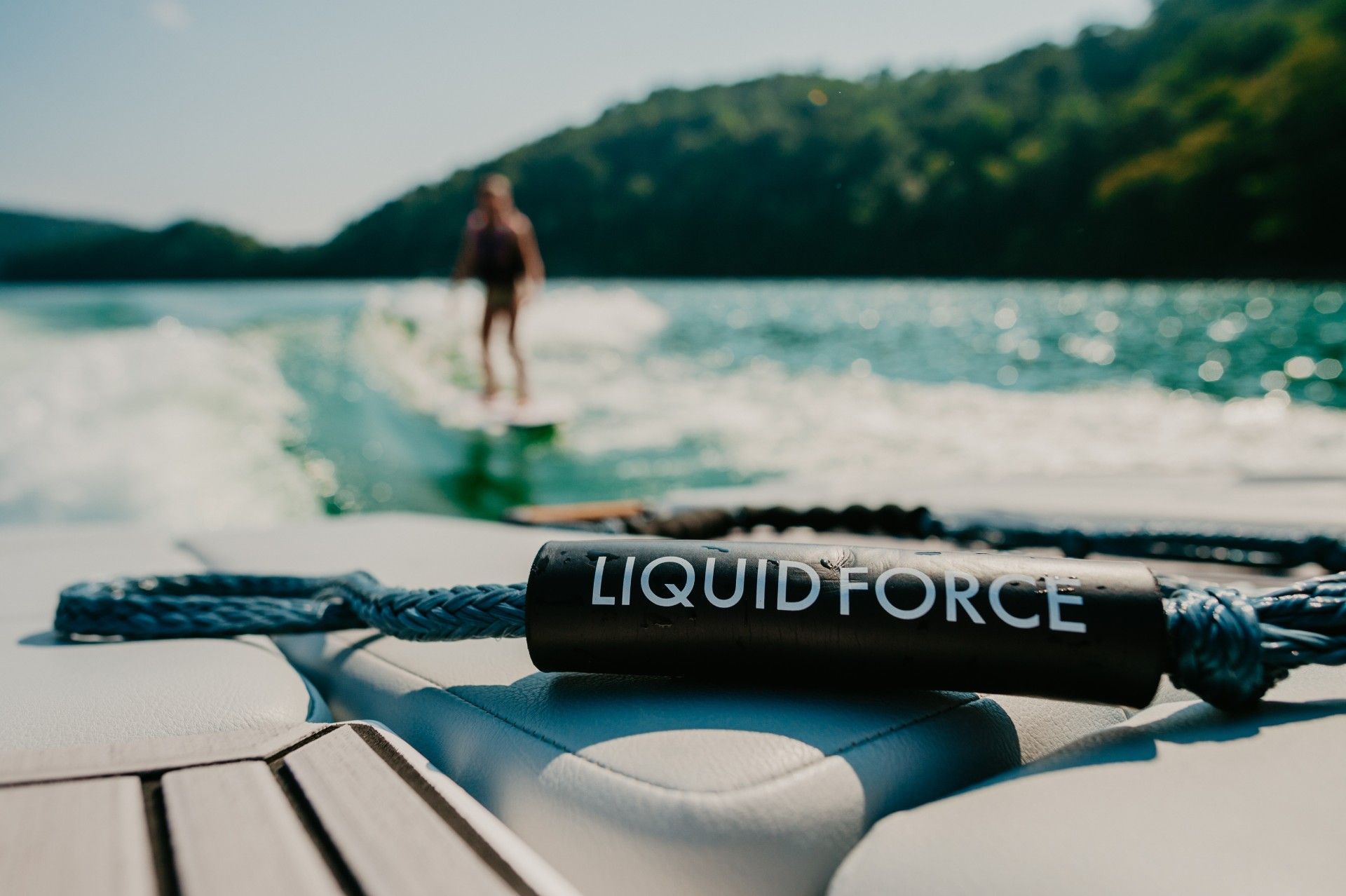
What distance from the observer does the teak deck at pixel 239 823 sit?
0.54 m

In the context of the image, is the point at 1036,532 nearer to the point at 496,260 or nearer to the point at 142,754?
the point at 142,754

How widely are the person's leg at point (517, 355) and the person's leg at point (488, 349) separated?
14 centimetres

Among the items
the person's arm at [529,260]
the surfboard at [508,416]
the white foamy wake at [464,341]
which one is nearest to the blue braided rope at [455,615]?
the surfboard at [508,416]

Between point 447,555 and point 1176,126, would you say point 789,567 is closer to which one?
point 447,555

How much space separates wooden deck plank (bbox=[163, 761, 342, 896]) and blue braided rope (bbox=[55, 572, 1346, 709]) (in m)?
0.26

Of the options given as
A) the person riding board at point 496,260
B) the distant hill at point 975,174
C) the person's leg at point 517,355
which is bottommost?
the person's leg at point 517,355

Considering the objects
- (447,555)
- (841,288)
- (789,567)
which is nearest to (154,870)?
(789,567)

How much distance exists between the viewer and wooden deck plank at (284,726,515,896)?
1.79ft

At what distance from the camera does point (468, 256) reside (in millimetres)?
6539

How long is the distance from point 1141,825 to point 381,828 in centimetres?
52

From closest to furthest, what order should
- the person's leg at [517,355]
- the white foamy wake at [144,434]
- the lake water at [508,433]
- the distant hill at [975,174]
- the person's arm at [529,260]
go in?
the white foamy wake at [144,434]
the lake water at [508,433]
the person's leg at [517,355]
the person's arm at [529,260]
the distant hill at [975,174]

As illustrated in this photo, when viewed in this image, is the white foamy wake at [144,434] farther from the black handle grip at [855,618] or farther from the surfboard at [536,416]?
the black handle grip at [855,618]

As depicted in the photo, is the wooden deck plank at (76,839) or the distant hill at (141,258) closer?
the wooden deck plank at (76,839)

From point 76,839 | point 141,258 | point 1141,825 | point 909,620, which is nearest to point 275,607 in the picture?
point 76,839
